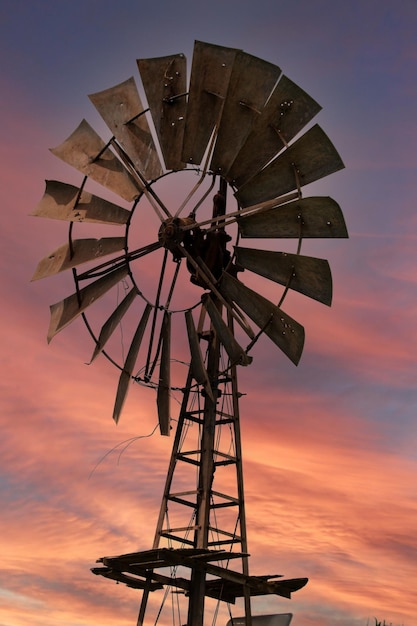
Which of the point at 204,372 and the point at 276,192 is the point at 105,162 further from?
the point at 204,372

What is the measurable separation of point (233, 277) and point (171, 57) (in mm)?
4051

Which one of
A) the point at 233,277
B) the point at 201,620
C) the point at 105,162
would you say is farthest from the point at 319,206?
the point at 201,620

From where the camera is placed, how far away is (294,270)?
13.7 metres

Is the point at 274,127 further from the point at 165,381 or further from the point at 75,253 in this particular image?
the point at 165,381

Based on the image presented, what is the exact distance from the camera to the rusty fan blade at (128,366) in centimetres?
1459

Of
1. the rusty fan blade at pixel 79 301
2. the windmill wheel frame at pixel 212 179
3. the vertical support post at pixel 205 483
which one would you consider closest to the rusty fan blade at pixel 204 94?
the windmill wheel frame at pixel 212 179

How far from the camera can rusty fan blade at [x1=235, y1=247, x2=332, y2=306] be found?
13.3 m

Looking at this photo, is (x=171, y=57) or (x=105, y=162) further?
(x=105, y=162)

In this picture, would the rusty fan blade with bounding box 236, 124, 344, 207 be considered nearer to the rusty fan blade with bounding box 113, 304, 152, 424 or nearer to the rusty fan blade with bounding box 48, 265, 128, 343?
the rusty fan blade with bounding box 48, 265, 128, 343

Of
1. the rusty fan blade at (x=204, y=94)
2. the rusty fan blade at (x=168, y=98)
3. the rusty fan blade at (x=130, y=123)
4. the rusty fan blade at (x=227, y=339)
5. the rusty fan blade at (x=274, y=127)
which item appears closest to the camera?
the rusty fan blade at (x=204, y=94)

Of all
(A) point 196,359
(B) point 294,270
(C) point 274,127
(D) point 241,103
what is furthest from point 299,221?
(A) point 196,359

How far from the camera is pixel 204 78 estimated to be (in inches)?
542

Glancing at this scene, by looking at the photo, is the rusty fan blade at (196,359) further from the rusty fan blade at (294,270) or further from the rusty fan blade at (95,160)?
the rusty fan blade at (95,160)

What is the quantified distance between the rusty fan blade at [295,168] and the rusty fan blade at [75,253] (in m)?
2.52
